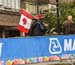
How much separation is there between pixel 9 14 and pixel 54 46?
12665 millimetres

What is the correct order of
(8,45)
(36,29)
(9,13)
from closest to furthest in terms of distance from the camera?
(8,45), (36,29), (9,13)

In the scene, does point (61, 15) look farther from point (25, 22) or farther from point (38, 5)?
point (25, 22)

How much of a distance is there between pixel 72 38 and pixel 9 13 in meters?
12.4

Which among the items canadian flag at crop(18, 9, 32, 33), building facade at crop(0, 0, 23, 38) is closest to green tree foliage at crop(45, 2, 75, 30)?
building facade at crop(0, 0, 23, 38)

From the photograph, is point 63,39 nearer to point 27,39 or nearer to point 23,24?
point 27,39

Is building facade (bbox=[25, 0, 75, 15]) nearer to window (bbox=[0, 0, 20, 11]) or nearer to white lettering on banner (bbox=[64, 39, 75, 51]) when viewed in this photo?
window (bbox=[0, 0, 20, 11])

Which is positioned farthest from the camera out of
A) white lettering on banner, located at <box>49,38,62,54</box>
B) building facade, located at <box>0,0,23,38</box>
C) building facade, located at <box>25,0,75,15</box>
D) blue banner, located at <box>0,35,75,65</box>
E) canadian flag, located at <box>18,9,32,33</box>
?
building facade, located at <box>25,0,75,15</box>

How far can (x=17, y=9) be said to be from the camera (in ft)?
89.4

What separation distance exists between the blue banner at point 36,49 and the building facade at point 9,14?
11323 mm

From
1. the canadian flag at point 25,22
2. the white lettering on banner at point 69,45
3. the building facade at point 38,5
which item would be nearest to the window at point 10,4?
the building facade at point 38,5

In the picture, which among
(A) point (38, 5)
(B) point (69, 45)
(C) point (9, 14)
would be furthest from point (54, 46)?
(A) point (38, 5)

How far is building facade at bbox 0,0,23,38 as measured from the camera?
25188 mm

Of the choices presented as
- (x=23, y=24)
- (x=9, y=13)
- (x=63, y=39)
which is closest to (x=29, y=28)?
(x=23, y=24)

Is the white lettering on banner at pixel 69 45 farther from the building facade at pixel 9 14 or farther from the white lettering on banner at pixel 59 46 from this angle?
the building facade at pixel 9 14
